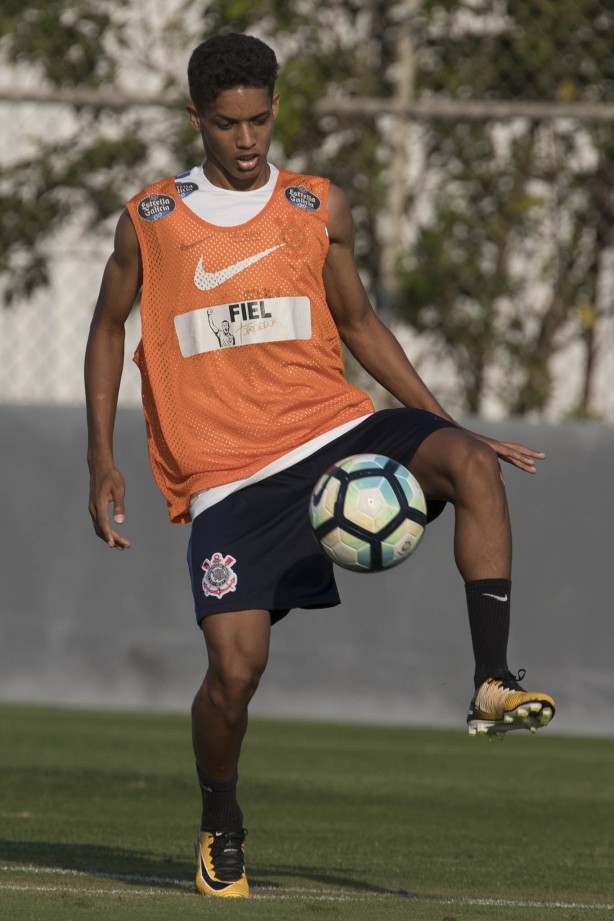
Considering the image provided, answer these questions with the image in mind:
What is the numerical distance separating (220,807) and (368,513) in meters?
1.06

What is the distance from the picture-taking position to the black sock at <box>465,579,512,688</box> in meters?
5.11

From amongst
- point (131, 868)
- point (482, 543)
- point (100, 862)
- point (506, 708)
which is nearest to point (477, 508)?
point (482, 543)

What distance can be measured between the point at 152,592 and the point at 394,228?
9.02 feet

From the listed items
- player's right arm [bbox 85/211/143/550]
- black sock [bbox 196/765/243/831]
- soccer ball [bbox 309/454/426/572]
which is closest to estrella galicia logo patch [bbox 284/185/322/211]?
player's right arm [bbox 85/211/143/550]

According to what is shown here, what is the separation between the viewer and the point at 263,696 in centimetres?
1142

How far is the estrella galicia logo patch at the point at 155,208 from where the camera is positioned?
555 cm

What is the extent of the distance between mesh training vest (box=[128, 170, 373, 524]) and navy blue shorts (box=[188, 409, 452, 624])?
9 centimetres

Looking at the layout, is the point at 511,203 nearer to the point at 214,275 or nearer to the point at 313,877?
the point at 214,275

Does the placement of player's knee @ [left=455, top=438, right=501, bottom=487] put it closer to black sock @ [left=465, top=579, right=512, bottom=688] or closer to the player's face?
black sock @ [left=465, top=579, right=512, bottom=688]

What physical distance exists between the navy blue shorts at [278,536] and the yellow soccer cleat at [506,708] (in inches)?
26.3

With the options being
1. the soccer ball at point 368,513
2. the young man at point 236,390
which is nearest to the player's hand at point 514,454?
the young man at point 236,390

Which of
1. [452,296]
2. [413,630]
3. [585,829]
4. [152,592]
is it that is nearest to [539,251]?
[452,296]

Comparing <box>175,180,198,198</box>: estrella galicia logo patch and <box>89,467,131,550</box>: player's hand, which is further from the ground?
<box>175,180,198,198</box>: estrella galicia logo patch

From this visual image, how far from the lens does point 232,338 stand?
551 cm
